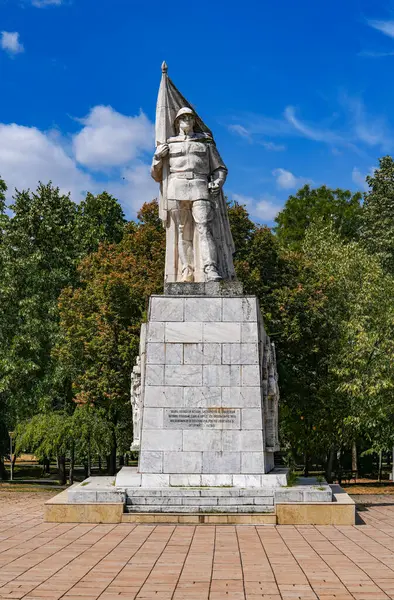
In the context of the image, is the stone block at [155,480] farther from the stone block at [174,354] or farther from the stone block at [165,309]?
the stone block at [165,309]

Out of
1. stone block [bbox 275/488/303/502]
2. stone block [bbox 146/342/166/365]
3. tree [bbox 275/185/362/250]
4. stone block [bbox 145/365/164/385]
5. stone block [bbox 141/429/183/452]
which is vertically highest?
tree [bbox 275/185/362/250]

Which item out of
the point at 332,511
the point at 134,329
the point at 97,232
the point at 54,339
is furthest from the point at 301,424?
the point at 332,511

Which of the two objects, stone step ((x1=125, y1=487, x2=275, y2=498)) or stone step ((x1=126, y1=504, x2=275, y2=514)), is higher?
stone step ((x1=125, y1=487, x2=275, y2=498))

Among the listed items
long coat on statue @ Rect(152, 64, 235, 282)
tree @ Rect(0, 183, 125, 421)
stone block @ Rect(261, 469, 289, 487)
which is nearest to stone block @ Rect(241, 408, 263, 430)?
stone block @ Rect(261, 469, 289, 487)

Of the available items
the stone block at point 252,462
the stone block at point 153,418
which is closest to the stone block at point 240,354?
the stone block at point 153,418

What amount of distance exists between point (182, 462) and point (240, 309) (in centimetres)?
259

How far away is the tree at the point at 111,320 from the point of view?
22891 mm

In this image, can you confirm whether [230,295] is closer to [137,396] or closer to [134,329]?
[137,396]

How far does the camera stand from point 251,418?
11.5m

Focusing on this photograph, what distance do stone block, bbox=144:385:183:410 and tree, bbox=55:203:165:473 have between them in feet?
33.2

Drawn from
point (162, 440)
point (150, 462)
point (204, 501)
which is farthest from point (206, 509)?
point (162, 440)

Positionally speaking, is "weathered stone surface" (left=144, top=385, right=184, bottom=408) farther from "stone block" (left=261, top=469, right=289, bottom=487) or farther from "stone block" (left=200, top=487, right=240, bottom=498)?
"stone block" (left=261, top=469, right=289, bottom=487)

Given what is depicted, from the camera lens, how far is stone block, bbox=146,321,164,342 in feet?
39.1

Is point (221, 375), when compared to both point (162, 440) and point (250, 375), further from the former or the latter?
point (162, 440)
